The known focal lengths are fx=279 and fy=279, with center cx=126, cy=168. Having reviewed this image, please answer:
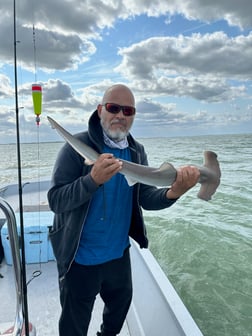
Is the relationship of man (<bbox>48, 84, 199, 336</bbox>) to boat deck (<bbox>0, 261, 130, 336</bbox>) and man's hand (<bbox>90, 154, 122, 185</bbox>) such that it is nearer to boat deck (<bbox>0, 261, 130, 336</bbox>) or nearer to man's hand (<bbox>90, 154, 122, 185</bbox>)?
man's hand (<bbox>90, 154, 122, 185</bbox>)

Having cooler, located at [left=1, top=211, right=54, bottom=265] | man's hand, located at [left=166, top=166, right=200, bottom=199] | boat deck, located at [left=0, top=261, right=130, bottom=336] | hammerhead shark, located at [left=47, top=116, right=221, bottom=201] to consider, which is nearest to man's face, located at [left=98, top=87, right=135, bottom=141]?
hammerhead shark, located at [left=47, top=116, right=221, bottom=201]

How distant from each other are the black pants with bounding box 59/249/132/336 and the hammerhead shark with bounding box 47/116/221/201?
0.71m

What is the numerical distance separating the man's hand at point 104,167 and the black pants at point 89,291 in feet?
2.40

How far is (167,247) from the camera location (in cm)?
660

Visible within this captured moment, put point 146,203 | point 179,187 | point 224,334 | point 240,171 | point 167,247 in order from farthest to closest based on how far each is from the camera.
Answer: point 240,171
point 167,247
point 224,334
point 146,203
point 179,187

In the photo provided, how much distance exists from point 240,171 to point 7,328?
616 inches

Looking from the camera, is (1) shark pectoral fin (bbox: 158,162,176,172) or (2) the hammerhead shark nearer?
(2) the hammerhead shark

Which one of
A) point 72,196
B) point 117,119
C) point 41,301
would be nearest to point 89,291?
point 72,196

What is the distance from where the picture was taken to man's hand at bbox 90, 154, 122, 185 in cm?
152

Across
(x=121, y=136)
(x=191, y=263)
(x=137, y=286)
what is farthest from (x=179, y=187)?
(x=191, y=263)

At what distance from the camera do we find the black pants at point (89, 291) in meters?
1.90

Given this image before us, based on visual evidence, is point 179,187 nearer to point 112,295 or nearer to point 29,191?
point 112,295

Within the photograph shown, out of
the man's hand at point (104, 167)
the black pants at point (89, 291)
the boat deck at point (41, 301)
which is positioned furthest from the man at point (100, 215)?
the boat deck at point (41, 301)

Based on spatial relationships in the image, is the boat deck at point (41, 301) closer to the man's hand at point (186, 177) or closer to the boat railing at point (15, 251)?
the boat railing at point (15, 251)
